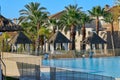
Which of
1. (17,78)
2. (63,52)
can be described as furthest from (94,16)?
(17,78)

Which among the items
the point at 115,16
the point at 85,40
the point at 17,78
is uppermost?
the point at 115,16

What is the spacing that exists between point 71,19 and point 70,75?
170 feet

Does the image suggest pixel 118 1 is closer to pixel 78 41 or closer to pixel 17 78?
pixel 78 41

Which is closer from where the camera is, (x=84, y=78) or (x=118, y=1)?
(x=84, y=78)

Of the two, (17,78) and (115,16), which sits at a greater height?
(115,16)

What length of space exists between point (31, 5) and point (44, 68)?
5348 cm

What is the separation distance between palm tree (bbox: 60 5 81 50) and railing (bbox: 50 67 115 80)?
48.2 meters

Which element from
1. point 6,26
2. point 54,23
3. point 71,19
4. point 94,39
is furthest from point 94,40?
point 6,26

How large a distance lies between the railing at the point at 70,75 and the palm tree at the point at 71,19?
48231 millimetres

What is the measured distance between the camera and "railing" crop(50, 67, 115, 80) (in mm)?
14359

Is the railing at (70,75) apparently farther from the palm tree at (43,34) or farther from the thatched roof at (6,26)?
the palm tree at (43,34)

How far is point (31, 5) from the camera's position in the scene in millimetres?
68750

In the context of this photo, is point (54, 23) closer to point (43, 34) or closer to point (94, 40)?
point (43, 34)

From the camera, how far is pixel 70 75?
48.8 feet
